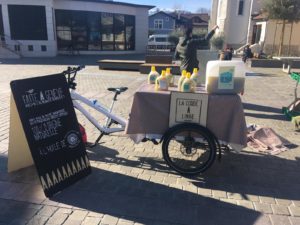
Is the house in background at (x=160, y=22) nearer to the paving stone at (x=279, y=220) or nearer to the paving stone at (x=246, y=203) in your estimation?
the paving stone at (x=246, y=203)

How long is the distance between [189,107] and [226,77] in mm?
580

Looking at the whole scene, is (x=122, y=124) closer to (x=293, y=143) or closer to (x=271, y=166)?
(x=271, y=166)

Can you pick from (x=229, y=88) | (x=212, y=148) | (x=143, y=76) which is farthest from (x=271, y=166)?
(x=143, y=76)

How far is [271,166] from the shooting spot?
13.8ft

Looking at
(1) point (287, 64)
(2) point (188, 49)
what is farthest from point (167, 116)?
(1) point (287, 64)

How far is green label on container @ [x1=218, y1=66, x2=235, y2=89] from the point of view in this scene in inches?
145

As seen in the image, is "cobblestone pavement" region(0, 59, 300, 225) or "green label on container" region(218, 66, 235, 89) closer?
"cobblestone pavement" region(0, 59, 300, 225)

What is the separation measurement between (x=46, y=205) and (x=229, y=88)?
2.47m

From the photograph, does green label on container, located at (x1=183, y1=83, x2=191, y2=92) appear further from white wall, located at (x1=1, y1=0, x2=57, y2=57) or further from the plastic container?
white wall, located at (x1=1, y1=0, x2=57, y2=57)

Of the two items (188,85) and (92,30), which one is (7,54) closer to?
(92,30)

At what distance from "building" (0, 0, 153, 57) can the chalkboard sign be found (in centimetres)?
2138

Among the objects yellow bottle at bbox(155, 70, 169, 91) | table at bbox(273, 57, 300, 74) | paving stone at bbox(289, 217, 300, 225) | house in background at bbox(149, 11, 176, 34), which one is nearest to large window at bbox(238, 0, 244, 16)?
table at bbox(273, 57, 300, 74)

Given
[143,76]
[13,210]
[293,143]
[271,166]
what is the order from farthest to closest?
[143,76], [293,143], [271,166], [13,210]

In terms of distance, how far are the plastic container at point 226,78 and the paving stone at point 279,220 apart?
57.9 inches
